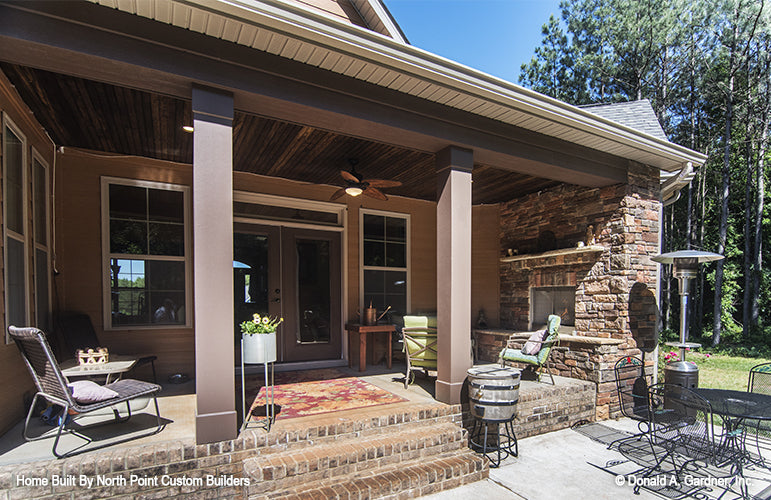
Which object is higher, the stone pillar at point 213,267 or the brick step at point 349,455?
the stone pillar at point 213,267

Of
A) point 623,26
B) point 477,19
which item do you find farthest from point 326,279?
point 623,26

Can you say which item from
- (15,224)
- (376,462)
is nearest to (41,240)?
(15,224)

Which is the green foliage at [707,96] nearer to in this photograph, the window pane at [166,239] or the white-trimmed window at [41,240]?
the window pane at [166,239]

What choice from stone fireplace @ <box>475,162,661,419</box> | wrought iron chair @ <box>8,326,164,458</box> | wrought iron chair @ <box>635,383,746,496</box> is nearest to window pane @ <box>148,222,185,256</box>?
wrought iron chair @ <box>8,326,164,458</box>

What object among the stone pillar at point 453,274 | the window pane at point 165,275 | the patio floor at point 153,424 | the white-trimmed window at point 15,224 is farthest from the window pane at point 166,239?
the stone pillar at point 453,274

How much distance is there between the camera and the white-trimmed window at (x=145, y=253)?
4.66 metres

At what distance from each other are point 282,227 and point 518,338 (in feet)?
12.0

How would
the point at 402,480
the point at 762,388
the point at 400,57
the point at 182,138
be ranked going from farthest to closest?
the point at 182,138 < the point at 762,388 < the point at 400,57 < the point at 402,480

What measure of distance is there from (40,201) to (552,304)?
6341mm

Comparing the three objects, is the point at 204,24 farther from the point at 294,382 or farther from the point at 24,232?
the point at 294,382

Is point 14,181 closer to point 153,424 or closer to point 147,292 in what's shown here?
point 147,292

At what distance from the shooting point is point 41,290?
3.87 meters

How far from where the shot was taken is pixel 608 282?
17.1 feet

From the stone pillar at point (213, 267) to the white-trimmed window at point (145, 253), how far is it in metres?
2.45
